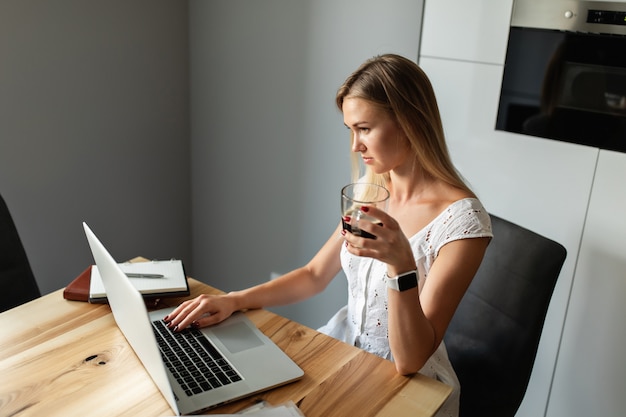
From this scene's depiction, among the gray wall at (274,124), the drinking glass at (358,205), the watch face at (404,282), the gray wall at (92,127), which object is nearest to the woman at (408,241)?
the watch face at (404,282)

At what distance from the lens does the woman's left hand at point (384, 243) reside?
1188 millimetres

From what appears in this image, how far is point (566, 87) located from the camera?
1896 mm

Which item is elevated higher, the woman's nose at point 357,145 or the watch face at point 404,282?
the woman's nose at point 357,145

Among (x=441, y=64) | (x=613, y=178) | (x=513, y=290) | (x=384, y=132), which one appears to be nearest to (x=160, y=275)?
(x=384, y=132)

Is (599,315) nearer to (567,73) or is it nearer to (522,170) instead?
(522,170)

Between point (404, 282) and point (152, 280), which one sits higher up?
point (404, 282)

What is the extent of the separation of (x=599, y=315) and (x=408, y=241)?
949 mm

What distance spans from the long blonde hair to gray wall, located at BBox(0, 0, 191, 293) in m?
1.33

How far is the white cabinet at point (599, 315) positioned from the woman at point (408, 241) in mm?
572

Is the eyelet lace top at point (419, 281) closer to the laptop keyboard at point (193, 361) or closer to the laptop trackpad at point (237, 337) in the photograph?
the laptop trackpad at point (237, 337)

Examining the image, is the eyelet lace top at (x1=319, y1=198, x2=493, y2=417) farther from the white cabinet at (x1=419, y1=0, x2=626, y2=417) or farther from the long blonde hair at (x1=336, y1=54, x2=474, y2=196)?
the white cabinet at (x1=419, y1=0, x2=626, y2=417)

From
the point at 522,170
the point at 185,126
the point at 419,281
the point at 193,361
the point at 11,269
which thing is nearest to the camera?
the point at 193,361

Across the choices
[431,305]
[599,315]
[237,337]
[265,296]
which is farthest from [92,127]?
[599,315]

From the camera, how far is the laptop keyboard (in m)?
1.21
